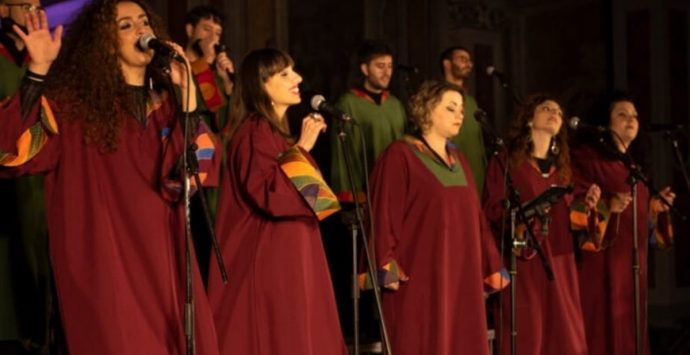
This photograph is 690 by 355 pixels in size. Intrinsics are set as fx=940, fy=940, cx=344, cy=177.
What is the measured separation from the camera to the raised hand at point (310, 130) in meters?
4.34

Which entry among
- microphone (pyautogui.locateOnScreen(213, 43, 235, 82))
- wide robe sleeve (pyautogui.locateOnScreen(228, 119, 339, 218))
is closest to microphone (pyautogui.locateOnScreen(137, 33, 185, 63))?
wide robe sleeve (pyautogui.locateOnScreen(228, 119, 339, 218))

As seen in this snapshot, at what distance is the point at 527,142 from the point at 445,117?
0.97 meters

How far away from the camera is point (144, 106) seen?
360 centimetres

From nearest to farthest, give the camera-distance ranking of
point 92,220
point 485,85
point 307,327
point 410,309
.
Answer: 1. point 92,220
2. point 307,327
3. point 410,309
4. point 485,85

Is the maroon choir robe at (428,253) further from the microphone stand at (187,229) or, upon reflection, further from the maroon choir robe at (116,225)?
the microphone stand at (187,229)

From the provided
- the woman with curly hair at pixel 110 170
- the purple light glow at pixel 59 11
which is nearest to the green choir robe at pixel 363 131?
the woman with curly hair at pixel 110 170

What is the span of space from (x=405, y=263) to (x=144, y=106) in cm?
190

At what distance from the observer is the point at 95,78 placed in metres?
3.54

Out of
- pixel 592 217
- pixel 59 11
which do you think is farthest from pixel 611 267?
pixel 59 11

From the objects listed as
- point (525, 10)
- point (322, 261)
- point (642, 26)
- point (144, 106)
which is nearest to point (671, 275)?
point (642, 26)

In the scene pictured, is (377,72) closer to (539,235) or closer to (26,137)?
(539,235)

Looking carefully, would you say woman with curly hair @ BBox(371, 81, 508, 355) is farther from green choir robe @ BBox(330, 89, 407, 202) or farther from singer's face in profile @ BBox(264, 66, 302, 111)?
singer's face in profile @ BBox(264, 66, 302, 111)

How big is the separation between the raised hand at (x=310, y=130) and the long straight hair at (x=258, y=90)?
136 mm

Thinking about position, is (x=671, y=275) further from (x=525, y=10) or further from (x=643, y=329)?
(x=525, y=10)
